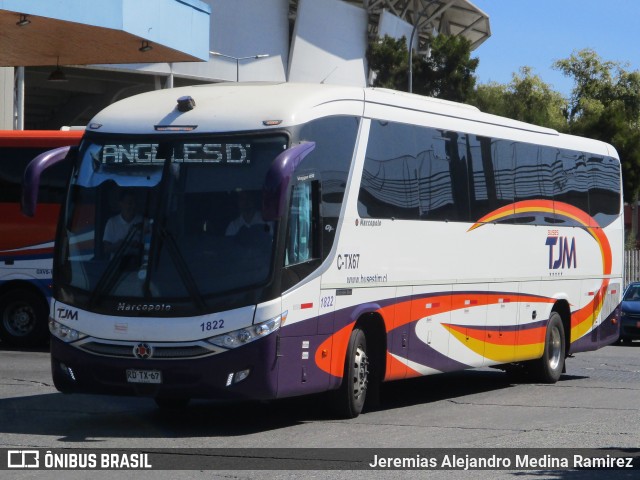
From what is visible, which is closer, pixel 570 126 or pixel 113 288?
pixel 113 288

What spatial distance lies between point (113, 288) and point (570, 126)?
1832 inches

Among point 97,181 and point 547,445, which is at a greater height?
point 97,181

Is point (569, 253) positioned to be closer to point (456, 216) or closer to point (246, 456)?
point (456, 216)

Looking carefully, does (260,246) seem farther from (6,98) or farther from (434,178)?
(6,98)

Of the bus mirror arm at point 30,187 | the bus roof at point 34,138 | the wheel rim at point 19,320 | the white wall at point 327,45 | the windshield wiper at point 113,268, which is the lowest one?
the wheel rim at point 19,320

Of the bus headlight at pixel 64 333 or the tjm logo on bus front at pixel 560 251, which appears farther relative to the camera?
the tjm logo on bus front at pixel 560 251

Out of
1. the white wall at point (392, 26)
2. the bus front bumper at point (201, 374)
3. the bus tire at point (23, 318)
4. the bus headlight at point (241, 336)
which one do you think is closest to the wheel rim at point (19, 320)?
the bus tire at point (23, 318)

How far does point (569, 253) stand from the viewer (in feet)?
59.5

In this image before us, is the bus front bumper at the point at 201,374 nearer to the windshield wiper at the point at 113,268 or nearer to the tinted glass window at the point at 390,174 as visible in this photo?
the windshield wiper at the point at 113,268

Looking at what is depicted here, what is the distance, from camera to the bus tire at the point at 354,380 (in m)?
12.2

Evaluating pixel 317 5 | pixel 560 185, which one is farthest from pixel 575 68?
pixel 560 185

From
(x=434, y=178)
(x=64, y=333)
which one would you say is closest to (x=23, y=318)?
(x=434, y=178)

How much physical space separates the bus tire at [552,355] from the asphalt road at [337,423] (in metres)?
0.89

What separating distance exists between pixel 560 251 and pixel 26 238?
9032 mm
